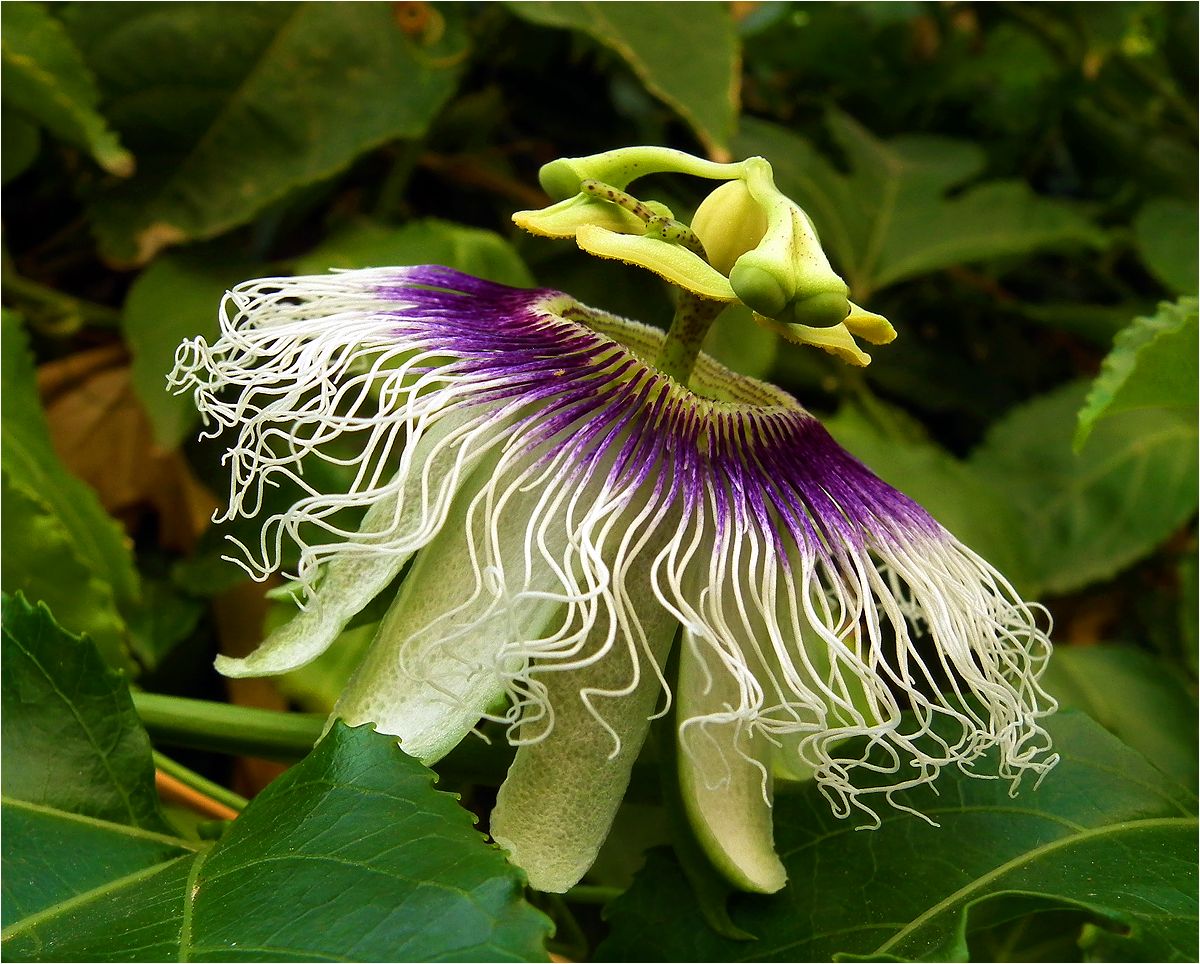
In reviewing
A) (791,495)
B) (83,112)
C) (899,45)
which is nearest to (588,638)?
(791,495)

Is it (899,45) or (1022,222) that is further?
(899,45)

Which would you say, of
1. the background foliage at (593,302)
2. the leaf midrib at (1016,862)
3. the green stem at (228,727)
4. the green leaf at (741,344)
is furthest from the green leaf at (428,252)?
the leaf midrib at (1016,862)

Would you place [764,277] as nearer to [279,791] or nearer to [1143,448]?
[279,791]

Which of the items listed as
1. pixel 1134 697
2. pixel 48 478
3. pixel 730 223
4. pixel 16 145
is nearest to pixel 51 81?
pixel 16 145

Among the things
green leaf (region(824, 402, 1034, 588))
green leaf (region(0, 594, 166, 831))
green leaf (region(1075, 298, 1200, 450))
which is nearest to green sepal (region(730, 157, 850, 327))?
green leaf (region(1075, 298, 1200, 450))

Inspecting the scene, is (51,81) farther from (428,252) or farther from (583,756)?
(583,756)

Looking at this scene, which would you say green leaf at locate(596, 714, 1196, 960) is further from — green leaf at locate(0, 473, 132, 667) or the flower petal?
green leaf at locate(0, 473, 132, 667)

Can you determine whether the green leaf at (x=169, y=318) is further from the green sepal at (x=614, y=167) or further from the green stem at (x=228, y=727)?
the green sepal at (x=614, y=167)
